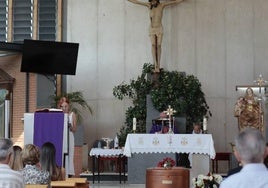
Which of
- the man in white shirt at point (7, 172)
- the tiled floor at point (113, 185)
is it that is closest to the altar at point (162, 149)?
the tiled floor at point (113, 185)

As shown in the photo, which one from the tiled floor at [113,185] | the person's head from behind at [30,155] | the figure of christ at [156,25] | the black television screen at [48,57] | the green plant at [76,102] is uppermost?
the figure of christ at [156,25]

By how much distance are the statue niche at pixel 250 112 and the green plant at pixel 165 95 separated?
1245 millimetres

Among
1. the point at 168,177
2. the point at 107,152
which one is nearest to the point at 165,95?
the point at 107,152

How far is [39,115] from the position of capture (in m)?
9.26

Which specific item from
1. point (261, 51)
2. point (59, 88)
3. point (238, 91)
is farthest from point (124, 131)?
point (261, 51)

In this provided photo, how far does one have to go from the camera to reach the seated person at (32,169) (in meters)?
5.62

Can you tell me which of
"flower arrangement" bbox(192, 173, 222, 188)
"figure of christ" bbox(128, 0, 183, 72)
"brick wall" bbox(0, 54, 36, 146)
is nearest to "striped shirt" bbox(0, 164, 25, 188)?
"flower arrangement" bbox(192, 173, 222, 188)

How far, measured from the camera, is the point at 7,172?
11.6 feet

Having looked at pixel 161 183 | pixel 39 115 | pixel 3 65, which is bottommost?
pixel 161 183

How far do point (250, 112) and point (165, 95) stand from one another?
6.95ft

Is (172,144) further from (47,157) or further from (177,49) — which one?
(47,157)

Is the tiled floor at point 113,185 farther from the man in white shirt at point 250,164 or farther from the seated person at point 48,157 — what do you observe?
the man in white shirt at point 250,164

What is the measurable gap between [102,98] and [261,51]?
4.60 m

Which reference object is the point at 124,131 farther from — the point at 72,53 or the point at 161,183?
the point at 161,183
